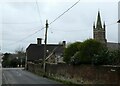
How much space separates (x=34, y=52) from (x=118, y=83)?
8240 centimetres

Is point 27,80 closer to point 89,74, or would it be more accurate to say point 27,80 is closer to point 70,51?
point 70,51

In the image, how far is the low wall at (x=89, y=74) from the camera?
74.1 ft

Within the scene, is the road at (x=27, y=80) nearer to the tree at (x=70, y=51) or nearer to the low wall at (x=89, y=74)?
the low wall at (x=89, y=74)

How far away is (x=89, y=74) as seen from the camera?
27.4 meters

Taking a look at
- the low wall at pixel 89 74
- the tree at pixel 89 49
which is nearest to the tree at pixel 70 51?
the low wall at pixel 89 74

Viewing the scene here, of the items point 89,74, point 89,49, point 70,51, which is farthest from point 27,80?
point 89,74

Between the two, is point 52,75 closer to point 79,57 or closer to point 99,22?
point 79,57

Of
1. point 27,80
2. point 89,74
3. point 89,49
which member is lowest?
point 27,80

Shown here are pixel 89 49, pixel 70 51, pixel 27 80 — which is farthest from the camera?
pixel 27 80

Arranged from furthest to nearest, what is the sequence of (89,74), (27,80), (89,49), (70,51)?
(27,80) < (70,51) < (89,49) < (89,74)

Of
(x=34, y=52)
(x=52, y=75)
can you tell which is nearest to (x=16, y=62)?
→ (x=34, y=52)

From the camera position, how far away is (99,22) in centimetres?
11950

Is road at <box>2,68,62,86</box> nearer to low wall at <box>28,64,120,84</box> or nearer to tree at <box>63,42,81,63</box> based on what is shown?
low wall at <box>28,64,120,84</box>

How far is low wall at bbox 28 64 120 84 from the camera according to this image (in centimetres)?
2258
